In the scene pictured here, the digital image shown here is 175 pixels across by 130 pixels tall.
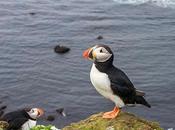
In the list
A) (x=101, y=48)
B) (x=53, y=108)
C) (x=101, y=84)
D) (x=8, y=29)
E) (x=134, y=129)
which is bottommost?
(x=53, y=108)

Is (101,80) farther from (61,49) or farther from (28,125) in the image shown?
(61,49)

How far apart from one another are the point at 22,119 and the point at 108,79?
11.7 feet

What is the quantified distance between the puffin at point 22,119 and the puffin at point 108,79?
109 inches

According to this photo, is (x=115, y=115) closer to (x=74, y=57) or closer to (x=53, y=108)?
(x=53, y=108)

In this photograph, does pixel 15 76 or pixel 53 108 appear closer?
pixel 53 108

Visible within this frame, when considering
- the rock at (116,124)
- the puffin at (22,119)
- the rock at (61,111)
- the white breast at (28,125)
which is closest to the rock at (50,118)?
the rock at (61,111)

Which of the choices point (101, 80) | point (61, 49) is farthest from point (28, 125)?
point (61, 49)

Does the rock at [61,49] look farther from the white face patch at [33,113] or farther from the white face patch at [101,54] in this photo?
the white face patch at [101,54]

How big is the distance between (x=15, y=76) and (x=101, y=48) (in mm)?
42079

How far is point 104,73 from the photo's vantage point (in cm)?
1250

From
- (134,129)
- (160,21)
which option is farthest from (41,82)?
(134,129)

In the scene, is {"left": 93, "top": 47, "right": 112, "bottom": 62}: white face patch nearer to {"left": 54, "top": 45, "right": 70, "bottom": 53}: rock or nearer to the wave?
{"left": 54, "top": 45, "right": 70, "bottom": 53}: rock

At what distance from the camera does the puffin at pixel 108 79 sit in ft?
40.9

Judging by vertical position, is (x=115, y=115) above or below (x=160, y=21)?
above
